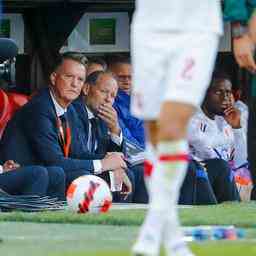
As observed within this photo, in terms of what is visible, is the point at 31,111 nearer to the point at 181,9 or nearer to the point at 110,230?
the point at 110,230

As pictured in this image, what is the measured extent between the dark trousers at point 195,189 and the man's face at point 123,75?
1084 millimetres

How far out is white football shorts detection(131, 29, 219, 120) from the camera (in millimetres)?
6273

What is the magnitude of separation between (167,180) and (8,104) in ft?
19.9

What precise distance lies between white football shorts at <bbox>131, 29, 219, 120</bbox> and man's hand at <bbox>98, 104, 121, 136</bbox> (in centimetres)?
572

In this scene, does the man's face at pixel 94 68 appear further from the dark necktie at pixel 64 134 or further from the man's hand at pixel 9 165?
the man's hand at pixel 9 165

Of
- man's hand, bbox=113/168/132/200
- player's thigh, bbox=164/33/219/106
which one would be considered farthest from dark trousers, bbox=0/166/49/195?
player's thigh, bbox=164/33/219/106

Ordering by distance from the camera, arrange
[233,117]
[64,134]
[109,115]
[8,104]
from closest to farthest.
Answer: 1. [64,134]
2. [8,104]
3. [109,115]
4. [233,117]

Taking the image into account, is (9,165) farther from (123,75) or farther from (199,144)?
(199,144)

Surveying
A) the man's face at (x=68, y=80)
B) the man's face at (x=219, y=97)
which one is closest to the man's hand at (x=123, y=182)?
the man's face at (x=68, y=80)

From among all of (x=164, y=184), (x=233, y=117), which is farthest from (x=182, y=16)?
(x=233, y=117)

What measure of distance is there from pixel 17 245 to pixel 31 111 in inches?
159

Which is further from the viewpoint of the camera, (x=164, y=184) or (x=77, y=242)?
(x=77, y=242)

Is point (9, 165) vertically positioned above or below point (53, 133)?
below

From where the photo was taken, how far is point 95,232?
8.58 m
